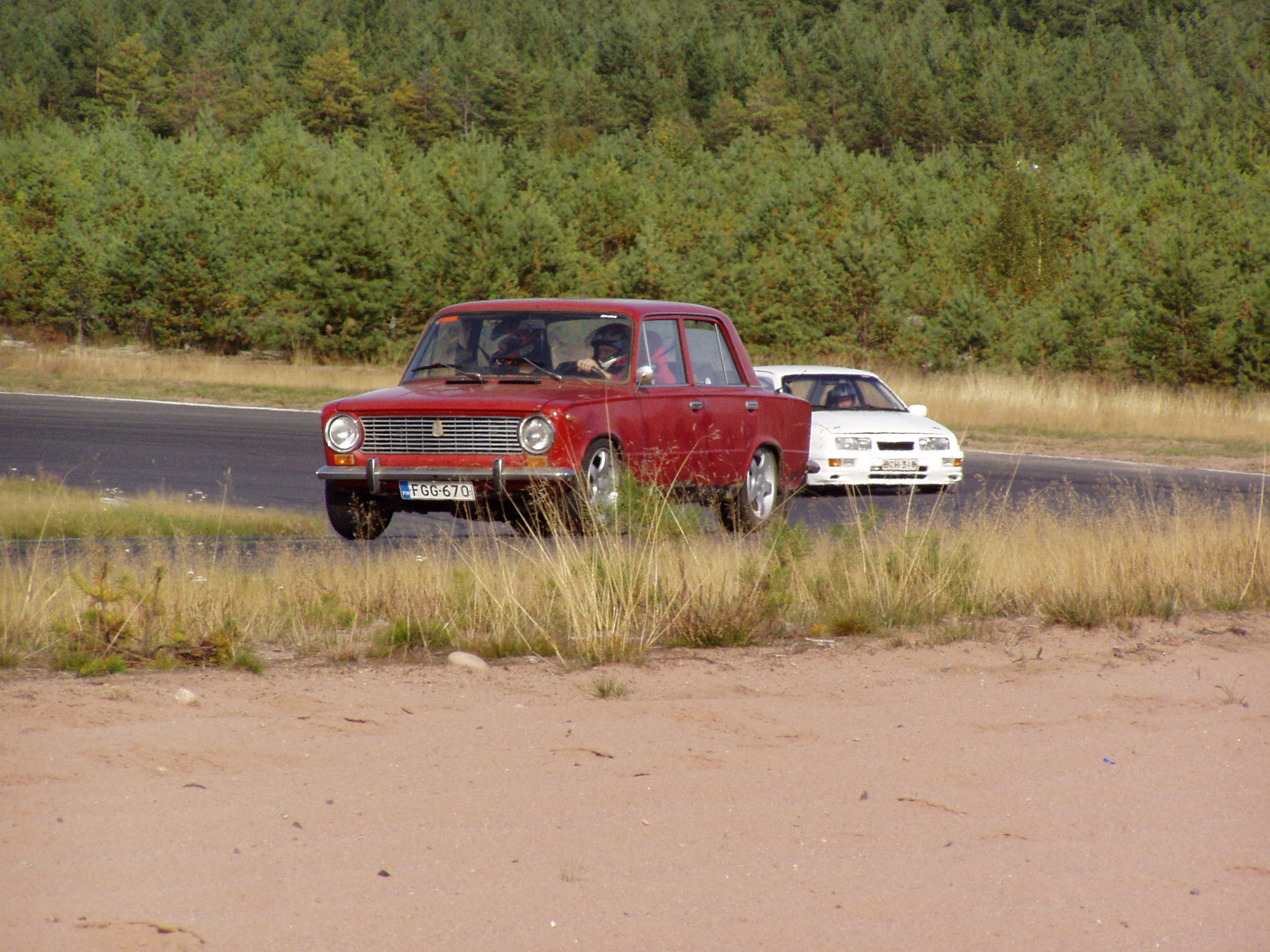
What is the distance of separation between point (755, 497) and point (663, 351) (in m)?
1.59

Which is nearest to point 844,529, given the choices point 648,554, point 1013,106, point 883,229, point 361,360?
point 648,554

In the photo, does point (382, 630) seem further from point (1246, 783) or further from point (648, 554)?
point (1246, 783)

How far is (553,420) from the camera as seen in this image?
1009 cm

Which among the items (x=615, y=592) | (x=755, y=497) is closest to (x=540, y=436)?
(x=615, y=592)

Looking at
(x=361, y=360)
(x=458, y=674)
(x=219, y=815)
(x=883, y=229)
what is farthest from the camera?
(x=361, y=360)

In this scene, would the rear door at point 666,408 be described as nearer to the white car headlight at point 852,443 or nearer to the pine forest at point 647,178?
the white car headlight at point 852,443

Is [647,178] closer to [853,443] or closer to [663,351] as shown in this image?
[853,443]

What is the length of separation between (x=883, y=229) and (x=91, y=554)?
44.7 metres

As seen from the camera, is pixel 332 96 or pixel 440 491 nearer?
pixel 440 491

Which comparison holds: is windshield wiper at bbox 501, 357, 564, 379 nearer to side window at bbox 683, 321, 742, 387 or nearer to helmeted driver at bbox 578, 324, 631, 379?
helmeted driver at bbox 578, 324, 631, 379

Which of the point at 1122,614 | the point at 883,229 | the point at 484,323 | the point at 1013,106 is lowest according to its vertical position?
the point at 1122,614

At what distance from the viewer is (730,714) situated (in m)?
6.02

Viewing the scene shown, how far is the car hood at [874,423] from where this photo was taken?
1595 cm

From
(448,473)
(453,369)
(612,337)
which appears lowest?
(448,473)
